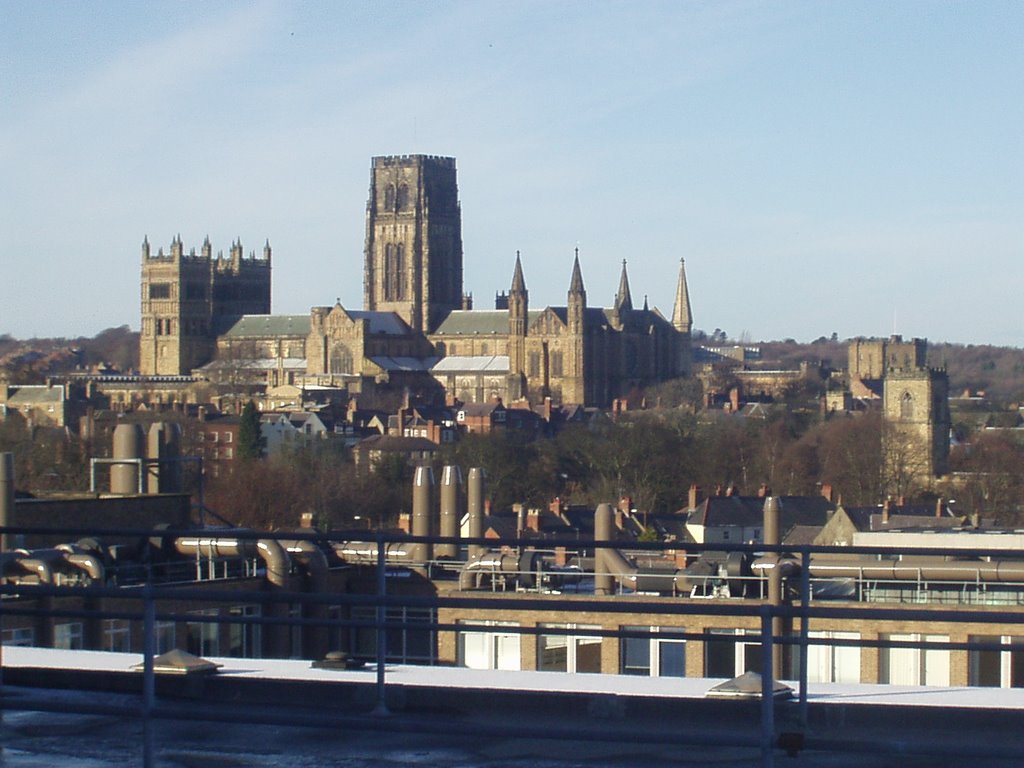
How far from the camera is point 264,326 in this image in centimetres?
13138

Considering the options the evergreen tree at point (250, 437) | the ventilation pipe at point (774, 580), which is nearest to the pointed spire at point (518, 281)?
the evergreen tree at point (250, 437)

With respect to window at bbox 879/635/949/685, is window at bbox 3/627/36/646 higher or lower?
higher

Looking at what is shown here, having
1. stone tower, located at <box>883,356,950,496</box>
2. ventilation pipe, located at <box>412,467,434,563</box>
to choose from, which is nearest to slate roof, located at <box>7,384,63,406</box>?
stone tower, located at <box>883,356,950,496</box>

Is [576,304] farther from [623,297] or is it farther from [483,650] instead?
[483,650]

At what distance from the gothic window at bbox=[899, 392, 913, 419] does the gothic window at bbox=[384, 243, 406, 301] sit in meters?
54.5

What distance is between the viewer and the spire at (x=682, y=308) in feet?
511

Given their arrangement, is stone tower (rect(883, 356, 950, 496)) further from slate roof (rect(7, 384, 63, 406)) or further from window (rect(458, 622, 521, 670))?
window (rect(458, 622, 521, 670))

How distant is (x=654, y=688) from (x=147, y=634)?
2628 millimetres

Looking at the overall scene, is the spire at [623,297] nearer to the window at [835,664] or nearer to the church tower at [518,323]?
the church tower at [518,323]

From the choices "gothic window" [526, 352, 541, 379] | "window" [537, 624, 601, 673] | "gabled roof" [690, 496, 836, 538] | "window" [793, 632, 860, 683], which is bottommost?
"gabled roof" [690, 496, 836, 538]

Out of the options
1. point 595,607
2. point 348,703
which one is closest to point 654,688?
point 348,703

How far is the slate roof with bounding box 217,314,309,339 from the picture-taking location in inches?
5113

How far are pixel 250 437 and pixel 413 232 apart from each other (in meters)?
59.7

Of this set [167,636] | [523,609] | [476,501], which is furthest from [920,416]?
[523,609]
